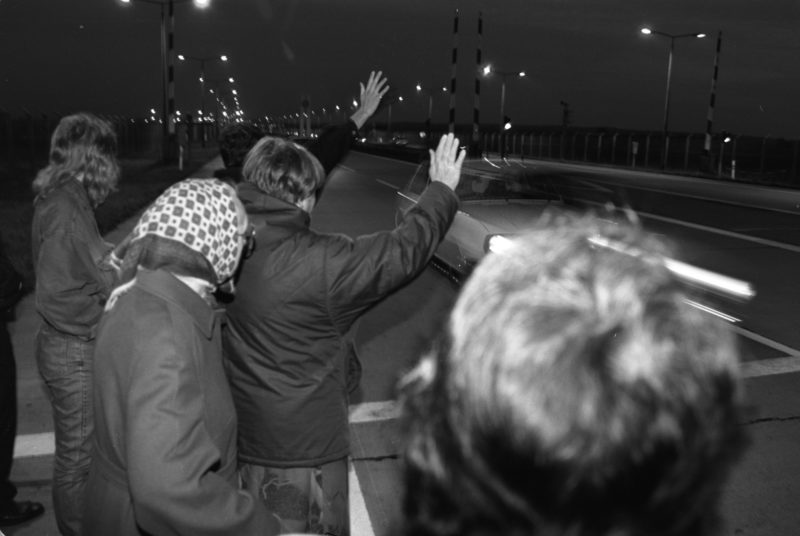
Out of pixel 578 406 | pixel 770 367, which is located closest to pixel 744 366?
pixel 770 367

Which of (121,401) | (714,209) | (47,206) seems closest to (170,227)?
(121,401)

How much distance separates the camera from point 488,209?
9.01 meters

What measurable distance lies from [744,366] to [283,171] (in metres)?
5.53

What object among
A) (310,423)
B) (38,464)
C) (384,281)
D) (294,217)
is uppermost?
(294,217)

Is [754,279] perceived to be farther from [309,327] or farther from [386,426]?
[309,327]

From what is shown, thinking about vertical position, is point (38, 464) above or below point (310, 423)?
below

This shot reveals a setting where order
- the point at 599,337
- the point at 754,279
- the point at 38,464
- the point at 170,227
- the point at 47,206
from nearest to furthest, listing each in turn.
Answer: the point at 599,337
the point at 170,227
the point at 47,206
the point at 38,464
the point at 754,279

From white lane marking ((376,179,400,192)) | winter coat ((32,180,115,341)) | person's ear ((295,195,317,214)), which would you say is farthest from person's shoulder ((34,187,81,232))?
white lane marking ((376,179,400,192))

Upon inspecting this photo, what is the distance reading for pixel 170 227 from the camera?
2.07 m

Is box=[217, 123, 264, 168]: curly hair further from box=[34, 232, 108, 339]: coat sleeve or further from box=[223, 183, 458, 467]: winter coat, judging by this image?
box=[223, 183, 458, 467]: winter coat

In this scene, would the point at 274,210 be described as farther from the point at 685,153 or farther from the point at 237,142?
the point at 685,153

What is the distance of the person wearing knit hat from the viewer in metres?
1.83

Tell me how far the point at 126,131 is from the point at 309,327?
43.9 metres

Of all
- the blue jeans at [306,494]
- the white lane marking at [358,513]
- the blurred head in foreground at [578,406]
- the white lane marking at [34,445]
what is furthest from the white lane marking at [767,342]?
the blurred head in foreground at [578,406]
